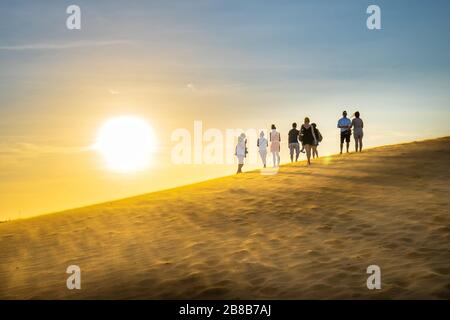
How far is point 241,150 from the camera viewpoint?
916 inches

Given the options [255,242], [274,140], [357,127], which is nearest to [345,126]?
[357,127]

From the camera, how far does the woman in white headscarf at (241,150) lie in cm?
2308

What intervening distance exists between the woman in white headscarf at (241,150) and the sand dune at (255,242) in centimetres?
518

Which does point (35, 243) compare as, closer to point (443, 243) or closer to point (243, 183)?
point (243, 183)

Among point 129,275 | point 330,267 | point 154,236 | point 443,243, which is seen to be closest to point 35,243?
point 154,236

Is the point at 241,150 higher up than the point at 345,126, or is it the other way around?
the point at 345,126

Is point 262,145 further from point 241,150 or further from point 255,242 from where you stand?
point 255,242

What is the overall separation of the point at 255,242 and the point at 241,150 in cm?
1329

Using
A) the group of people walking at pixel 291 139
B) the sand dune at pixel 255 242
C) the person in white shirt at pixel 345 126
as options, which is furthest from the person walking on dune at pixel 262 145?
the sand dune at pixel 255 242

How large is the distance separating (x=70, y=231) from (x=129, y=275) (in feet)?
18.9

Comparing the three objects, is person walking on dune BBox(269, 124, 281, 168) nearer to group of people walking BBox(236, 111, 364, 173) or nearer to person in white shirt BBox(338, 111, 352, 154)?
group of people walking BBox(236, 111, 364, 173)

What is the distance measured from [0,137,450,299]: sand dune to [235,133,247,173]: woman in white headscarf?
5.18 metres

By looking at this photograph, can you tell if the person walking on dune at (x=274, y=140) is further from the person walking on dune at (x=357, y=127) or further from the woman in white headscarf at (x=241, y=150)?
the person walking on dune at (x=357, y=127)

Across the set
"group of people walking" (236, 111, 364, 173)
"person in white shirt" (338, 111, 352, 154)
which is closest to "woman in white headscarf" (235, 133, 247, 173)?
"group of people walking" (236, 111, 364, 173)
